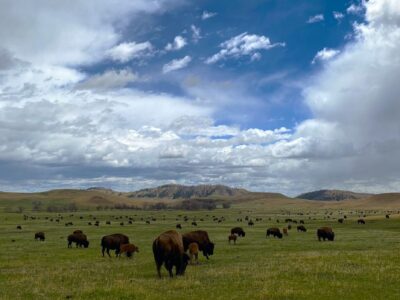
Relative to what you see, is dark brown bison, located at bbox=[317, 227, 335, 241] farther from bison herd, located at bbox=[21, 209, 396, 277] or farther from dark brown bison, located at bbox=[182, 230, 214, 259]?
dark brown bison, located at bbox=[182, 230, 214, 259]

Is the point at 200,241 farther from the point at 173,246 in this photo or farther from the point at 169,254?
the point at 169,254

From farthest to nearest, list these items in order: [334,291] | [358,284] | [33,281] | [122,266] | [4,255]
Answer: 1. [4,255]
2. [122,266]
3. [33,281]
4. [358,284]
5. [334,291]

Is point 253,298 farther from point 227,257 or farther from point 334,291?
point 227,257

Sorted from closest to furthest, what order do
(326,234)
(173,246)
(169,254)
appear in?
(169,254), (173,246), (326,234)

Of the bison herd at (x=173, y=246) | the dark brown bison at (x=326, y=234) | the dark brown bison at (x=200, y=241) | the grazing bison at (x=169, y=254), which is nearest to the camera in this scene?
the grazing bison at (x=169, y=254)

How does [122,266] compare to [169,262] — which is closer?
[169,262]

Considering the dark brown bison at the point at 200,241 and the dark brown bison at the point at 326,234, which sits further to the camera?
the dark brown bison at the point at 326,234

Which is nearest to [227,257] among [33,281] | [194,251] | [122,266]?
[194,251]

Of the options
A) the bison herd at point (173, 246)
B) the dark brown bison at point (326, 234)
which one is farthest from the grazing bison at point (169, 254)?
the dark brown bison at point (326, 234)

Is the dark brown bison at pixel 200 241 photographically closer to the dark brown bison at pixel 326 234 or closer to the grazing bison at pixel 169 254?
the grazing bison at pixel 169 254

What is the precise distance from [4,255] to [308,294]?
2965 cm

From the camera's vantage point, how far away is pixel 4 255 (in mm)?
37250

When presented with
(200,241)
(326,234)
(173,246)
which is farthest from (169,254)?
(326,234)

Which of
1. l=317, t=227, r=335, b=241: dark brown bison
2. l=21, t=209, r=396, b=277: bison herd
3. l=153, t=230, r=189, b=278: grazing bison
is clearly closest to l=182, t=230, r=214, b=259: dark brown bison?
l=21, t=209, r=396, b=277: bison herd
